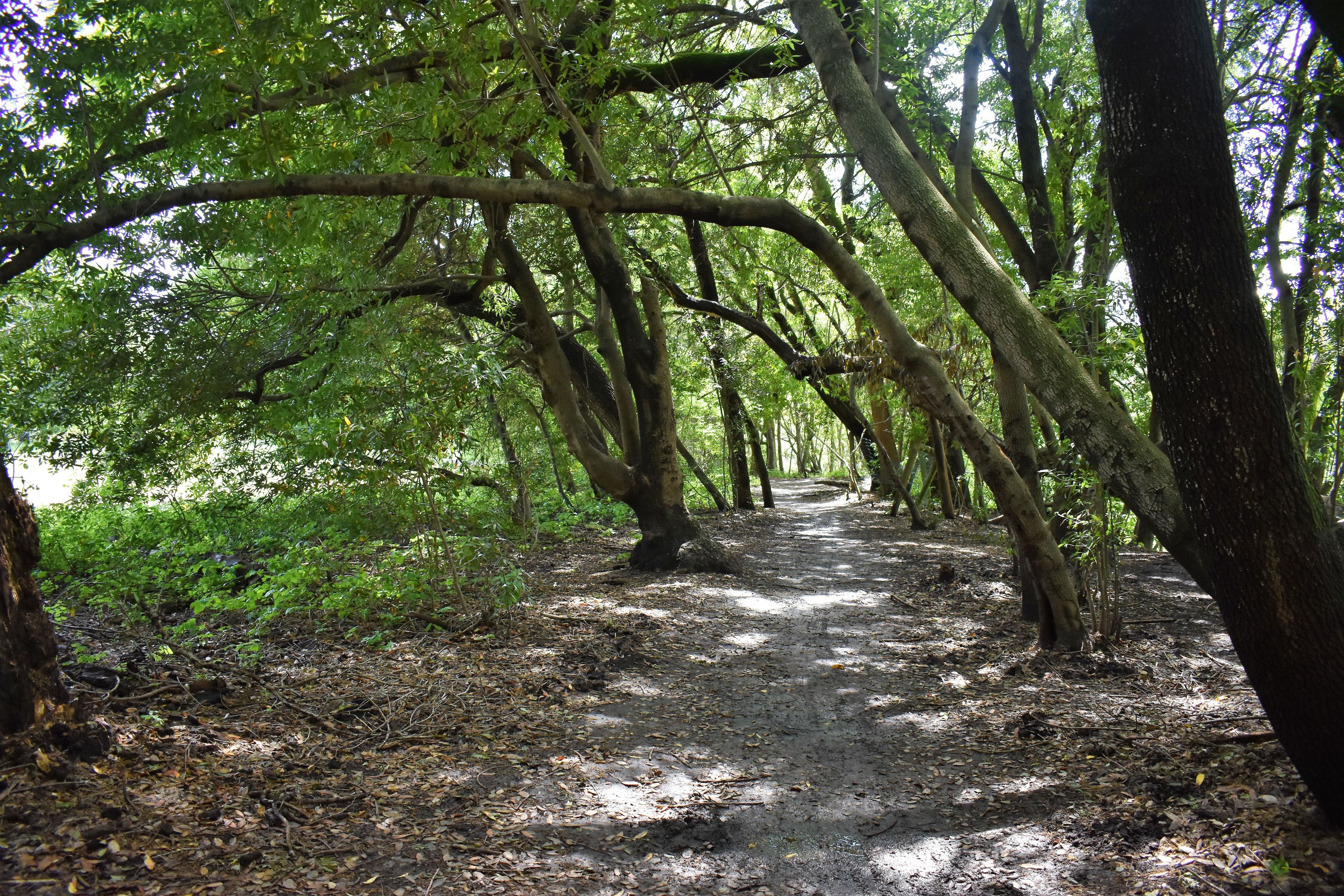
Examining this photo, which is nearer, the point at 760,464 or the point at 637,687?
the point at 637,687

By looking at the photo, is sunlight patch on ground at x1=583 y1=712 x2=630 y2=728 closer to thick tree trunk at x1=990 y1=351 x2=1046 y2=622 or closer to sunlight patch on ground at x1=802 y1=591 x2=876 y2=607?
thick tree trunk at x1=990 y1=351 x2=1046 y2=622

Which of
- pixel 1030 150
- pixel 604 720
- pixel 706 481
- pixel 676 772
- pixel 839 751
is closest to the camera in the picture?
pixel 676 772

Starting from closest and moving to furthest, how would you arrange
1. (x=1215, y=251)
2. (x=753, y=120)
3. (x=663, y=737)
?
1. (x=1215, y=251)
2. (x=663, y=737)
3. (x=753, y=120)

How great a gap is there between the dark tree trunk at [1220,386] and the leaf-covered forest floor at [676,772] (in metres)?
0.60

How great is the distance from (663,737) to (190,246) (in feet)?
17.9

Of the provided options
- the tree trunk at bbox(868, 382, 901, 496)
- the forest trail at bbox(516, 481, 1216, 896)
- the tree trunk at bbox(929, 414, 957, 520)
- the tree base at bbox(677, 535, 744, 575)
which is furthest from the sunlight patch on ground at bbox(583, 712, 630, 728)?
the tree trunk at bbox(929, 414, 957, 520)

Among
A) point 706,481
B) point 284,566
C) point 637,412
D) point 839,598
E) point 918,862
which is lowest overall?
point 918,862

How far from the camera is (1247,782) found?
3.28 m

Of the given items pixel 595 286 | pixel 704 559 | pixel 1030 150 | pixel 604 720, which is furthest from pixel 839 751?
pixel 595 286

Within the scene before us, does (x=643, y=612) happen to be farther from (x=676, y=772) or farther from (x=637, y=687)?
(x=676, y=772)

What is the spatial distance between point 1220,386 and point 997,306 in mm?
1780

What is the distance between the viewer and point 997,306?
15.0ft

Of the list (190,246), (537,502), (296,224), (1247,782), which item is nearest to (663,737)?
(1247,782)

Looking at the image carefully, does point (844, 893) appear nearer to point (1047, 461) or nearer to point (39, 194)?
point (39, 194)
